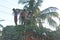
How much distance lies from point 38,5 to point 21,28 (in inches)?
124

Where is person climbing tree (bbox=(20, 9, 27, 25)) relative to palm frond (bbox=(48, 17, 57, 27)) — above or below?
above

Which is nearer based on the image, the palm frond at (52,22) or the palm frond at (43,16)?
the palm frond at (52,22)

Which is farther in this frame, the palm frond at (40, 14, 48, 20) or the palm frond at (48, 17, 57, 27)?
the palm frond at (40, 14, 48, 20)

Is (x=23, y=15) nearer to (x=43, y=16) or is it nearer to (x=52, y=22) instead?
(x=43, y=16)

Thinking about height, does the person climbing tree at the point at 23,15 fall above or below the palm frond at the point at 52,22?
above

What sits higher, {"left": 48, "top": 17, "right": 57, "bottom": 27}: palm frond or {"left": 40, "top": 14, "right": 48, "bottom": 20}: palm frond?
{"left": 40, "top": 14, "right": 48, "bottom": 20}: palm frond

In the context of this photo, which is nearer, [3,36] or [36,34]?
[36,34]

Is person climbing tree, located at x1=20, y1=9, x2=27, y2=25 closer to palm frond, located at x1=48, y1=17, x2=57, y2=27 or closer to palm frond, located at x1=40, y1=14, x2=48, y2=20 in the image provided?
palm frond, located at x1=40, y1=14, x2=48, y2=20

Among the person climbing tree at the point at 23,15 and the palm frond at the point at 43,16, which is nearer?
the person climbing tree at the point at 23,15

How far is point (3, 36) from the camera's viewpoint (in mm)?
23203

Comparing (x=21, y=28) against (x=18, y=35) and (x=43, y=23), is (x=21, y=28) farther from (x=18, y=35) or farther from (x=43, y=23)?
(x=43, y=23)

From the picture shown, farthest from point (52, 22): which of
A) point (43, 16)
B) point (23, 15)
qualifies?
point (23, 15)

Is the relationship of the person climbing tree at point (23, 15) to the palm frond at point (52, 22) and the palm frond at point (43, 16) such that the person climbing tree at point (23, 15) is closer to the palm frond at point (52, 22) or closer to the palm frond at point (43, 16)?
the palm frond at point (43, 16)

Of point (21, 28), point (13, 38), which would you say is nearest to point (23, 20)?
point (21, 28)
